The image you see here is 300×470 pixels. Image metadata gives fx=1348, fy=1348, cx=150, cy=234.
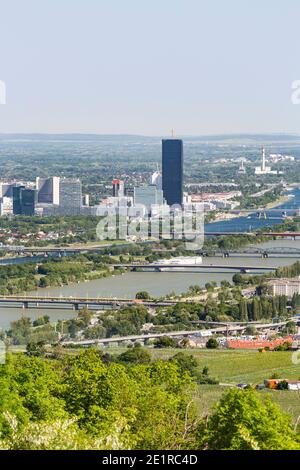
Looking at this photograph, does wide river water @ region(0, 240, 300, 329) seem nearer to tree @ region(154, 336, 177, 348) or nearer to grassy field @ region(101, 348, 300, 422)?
tree @ region(154, 336, 177, 348)

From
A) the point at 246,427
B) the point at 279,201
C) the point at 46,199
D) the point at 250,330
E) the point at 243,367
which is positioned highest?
the point at 246,427

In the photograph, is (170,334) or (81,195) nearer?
(170,334)

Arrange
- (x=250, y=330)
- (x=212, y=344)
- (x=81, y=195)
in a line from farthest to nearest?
(x=81, y=195), (x=250, y=330), (x=212, y=344)

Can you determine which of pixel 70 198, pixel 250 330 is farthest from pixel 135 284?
pixel 70 198

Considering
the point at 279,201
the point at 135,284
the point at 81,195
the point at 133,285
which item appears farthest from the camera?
the point at 279,201

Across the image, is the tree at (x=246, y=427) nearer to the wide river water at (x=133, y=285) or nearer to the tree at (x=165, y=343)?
the tree at (x=165, y=343)

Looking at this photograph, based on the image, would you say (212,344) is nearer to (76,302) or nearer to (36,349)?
(36,349)

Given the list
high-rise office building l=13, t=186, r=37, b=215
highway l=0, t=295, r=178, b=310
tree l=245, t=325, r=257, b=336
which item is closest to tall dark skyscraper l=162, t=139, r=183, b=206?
high-rise office building l=13, t=186, r=37, b=215

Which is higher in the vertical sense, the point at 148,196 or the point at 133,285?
the point at 133,285
